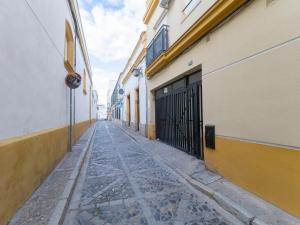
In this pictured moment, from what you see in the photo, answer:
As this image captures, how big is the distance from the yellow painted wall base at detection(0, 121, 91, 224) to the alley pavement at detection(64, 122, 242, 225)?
2.42ft

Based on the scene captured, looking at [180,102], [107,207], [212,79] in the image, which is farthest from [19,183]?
[180,102]

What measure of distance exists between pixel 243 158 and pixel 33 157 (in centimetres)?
379

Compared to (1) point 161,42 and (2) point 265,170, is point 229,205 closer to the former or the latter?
(2) point 265,170

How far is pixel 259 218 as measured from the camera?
7.75 feet

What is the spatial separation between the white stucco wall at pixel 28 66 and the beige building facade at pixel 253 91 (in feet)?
11.7

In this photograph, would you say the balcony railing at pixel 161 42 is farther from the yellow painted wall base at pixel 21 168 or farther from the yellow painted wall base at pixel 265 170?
the yellow painted wall base at pixel 21 168

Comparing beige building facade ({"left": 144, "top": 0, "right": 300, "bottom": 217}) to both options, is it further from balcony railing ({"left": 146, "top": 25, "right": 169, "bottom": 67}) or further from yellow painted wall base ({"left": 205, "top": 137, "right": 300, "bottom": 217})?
balcony railing ({"left": 146, "top": 25, "right": 169, "bottom": 67})

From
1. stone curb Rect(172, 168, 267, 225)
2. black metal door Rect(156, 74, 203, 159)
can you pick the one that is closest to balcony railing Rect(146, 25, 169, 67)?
black metal door Rect(156, 74, 203, 159)

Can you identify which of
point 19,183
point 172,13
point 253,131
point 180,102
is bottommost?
point 19,183

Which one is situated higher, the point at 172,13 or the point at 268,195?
the point at 172,13

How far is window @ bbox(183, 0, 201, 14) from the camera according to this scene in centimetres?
509

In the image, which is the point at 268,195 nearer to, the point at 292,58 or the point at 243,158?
the point at 243,158

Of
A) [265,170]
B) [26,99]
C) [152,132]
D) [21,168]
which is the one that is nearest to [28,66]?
[26,99]

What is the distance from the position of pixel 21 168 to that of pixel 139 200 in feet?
6.45
